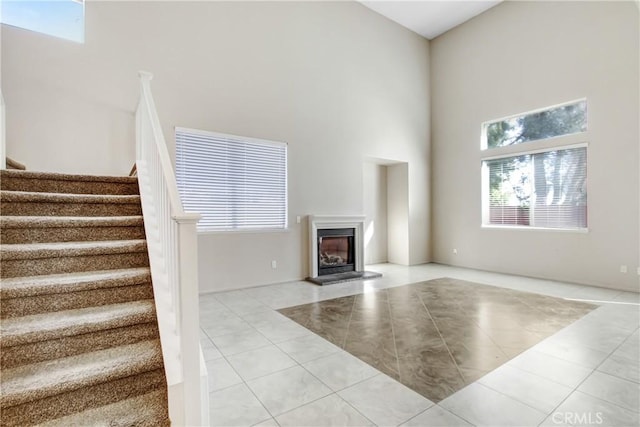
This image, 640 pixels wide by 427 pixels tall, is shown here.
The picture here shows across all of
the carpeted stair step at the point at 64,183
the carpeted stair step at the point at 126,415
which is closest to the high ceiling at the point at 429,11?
the carpeted stair step at the point at 64,183

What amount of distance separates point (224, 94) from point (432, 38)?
18.4ft

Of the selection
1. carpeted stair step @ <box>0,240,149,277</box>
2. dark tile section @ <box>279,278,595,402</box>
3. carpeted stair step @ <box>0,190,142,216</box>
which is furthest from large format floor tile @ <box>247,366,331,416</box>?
carpeted stair step @ <box>0,190,142,216</box>

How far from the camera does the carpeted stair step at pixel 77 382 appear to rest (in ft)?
4.54

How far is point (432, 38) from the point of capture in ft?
24.5

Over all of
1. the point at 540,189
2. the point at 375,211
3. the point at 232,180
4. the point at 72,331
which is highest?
the point at 232,180

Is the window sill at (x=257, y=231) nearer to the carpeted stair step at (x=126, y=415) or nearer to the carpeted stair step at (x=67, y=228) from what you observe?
the carpeted stair step at (x=67, y=228)

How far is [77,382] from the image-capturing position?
1.48m

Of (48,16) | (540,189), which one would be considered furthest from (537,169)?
(48,16)

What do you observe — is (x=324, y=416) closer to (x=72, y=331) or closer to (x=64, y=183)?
(x=72, y=331)

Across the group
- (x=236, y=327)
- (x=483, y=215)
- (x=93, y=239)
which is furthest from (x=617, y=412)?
(x=483, y=215)

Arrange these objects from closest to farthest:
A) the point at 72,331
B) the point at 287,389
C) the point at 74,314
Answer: the point at 72,331
the point at 74,314
the point at 287,389

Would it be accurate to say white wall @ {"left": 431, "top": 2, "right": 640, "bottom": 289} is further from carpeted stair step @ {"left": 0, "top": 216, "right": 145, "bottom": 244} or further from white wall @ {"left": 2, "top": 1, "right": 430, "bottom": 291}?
carpeted stair step @ {"left": 0, "top": 216, "right": 145, "bottom": 244}

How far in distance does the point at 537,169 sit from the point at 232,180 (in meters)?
5.49

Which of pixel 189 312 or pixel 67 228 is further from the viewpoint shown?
pixel 67 228
